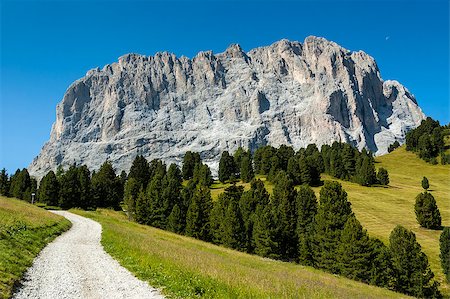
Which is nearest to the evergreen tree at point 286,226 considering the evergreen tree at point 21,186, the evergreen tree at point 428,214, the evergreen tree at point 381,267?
the evergreen tree at point 381,267

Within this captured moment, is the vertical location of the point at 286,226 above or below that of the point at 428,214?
below

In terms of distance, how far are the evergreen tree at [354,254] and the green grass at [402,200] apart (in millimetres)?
10526

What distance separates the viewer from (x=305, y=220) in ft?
210

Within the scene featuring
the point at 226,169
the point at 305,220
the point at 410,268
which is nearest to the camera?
the point at 410,268

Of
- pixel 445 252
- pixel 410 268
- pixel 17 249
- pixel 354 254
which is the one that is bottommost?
pixel 410 268

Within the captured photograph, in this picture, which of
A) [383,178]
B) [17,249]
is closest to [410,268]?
[17,249]

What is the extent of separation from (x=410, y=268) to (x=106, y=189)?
290 feet

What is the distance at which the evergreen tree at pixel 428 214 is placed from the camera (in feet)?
233

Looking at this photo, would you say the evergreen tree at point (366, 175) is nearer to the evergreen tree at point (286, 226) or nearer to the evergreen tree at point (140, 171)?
the evergreen tree at point (286, 226)

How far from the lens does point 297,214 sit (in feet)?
220

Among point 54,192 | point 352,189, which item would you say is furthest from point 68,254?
point 352,189

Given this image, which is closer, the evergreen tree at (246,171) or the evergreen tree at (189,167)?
the evergreen tree at (246,171)

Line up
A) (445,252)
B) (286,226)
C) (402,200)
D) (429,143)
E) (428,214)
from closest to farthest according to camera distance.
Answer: (445,252) < (286,226) < (428,214) < (402,200) < (429,143)

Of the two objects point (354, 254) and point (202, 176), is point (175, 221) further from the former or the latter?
point (202, 176)
